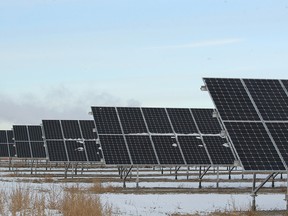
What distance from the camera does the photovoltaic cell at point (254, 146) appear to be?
66.4 ft

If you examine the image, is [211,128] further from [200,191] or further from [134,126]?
[200,191]

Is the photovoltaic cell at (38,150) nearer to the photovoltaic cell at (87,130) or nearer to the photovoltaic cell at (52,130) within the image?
the photovoltaic cell at (87,130)

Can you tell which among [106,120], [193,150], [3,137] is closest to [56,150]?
[106,120]

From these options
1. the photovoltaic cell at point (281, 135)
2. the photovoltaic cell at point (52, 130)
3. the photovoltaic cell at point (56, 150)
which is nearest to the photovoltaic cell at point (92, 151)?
the photovoltaic cell at point (56, 150)

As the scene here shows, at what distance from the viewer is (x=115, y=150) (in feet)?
108

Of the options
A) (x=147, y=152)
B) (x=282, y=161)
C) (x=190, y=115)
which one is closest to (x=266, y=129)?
(x=282, y=161)

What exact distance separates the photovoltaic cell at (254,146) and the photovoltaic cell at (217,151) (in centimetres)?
1297

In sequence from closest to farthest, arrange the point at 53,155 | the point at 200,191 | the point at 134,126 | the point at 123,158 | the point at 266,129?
the point at 266,129 → the point at 200,191 → the point at 123,158 → the point at 134,126 → the point at 53,155

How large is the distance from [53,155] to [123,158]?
1369 cm

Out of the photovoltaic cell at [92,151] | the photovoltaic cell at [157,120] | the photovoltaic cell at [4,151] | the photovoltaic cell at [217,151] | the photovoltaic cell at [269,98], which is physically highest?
the photovoltaic cell at [4,151]

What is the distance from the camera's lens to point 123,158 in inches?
1277

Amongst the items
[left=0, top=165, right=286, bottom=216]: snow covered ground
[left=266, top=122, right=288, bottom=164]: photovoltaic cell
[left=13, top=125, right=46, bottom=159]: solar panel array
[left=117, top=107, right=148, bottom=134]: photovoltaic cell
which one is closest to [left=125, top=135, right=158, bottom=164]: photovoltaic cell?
[left=117, top=107, right=148, bottom=134]: photovoltaic cell

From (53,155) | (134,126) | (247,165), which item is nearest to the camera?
(247,165)

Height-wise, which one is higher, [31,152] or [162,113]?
[31,152]
